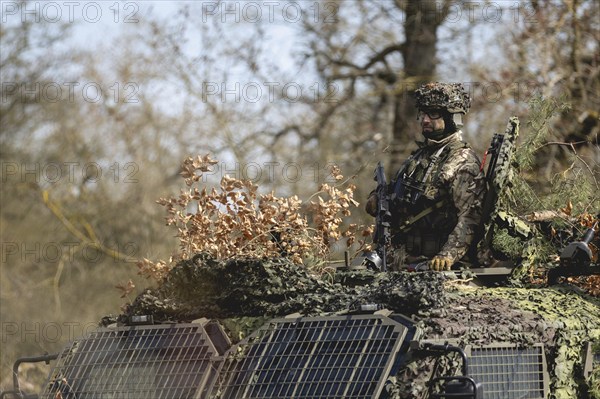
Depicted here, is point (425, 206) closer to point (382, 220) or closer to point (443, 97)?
point (382, 220)

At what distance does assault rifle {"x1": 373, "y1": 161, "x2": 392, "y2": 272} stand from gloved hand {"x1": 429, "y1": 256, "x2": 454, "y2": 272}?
0.38 metres

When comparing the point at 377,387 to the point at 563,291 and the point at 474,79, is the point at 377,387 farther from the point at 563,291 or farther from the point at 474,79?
the point at 474,79

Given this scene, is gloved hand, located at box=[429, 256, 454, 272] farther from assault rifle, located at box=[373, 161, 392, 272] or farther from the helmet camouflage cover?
the helmet camouflage cover

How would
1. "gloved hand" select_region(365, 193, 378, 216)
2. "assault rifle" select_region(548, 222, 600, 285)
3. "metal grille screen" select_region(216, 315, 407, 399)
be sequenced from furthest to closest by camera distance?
"gloved hand" select_region(365, 193, 378, 216) < "assault rifle" select_region(548, 222, 600, 285) < "metal grille screen" select_region(216, 315, 407, 399)

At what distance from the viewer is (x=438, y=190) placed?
9.74 meters

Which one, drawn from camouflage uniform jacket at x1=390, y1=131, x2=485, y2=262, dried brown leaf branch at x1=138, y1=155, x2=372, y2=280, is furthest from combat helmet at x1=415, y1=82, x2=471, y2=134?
dried brown leaf branch at x1=138, y1=155, x2=372, y2=280

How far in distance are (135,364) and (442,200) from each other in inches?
107

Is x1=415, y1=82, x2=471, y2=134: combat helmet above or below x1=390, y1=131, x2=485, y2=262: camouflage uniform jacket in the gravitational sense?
above

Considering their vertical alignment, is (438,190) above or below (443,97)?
below

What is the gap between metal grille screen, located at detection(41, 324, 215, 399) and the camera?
8.04 metres

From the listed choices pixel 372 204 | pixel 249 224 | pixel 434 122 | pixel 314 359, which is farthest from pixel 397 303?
pixel 249 224

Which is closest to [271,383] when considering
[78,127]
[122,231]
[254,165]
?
[254,165]

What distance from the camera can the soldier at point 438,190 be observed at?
9570mm

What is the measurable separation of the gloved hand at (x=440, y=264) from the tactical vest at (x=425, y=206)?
474 millimetres
